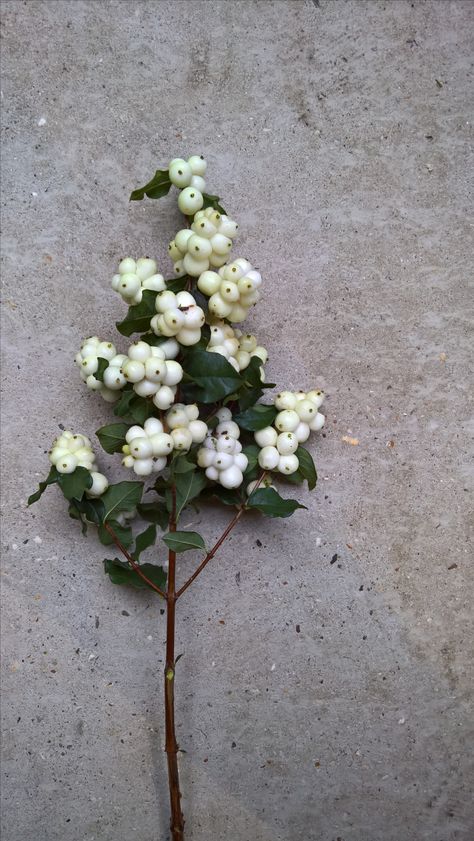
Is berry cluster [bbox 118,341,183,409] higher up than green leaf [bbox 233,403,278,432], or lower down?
higher up

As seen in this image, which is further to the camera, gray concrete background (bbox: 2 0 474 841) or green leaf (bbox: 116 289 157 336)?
gray concrete background (bbox: 2 0 474 841)

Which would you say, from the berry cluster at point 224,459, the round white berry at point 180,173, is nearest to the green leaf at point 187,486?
the berry cluster at point 224,459

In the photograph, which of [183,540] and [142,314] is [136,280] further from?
[183,540]

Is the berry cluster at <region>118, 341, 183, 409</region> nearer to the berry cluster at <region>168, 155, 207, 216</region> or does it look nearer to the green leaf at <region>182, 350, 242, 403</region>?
the green leaf at <region>182, 350, 242, 403</region>

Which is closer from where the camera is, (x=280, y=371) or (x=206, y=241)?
(x=206, y=241)

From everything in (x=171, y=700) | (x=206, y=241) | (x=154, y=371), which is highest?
(x=206, y=241)

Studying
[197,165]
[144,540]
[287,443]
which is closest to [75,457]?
[144,540]

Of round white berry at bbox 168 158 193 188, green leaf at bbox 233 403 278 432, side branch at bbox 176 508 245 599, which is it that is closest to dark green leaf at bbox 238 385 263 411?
green leaf at bbox 233 403 278 432

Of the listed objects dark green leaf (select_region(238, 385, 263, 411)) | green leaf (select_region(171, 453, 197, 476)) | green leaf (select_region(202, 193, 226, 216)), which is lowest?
green leaf (select_region(171, 453, 197, 476))
